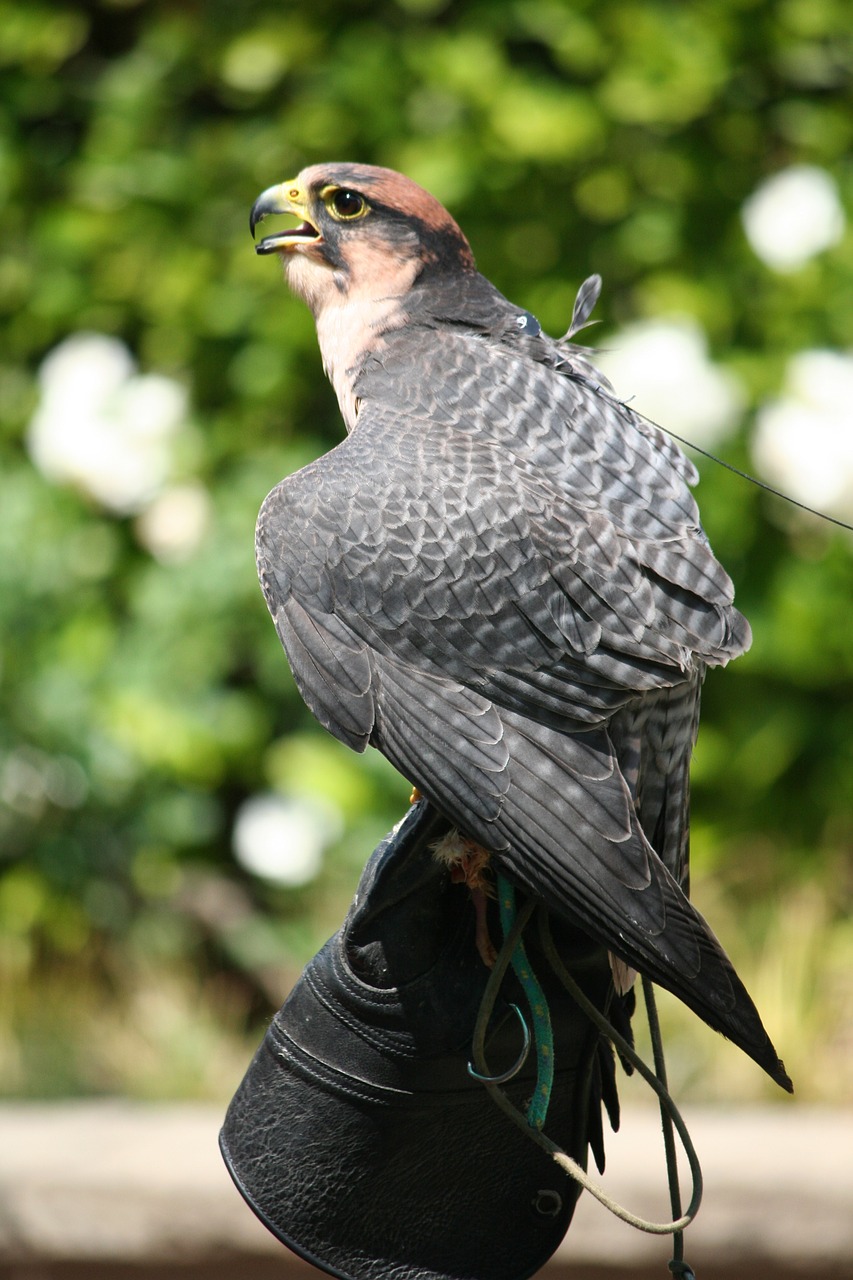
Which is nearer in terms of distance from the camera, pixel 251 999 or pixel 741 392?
pixel 741 392

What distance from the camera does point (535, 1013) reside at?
65.3 inches

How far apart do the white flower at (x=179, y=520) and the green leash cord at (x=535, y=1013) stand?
7.77 feet

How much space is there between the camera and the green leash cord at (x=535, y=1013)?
162 centimetres

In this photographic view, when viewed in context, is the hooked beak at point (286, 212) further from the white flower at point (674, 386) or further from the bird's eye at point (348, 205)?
the white flower at point (674, 386)

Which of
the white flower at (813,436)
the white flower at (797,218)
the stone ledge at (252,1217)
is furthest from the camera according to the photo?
the white flower at (797,218)

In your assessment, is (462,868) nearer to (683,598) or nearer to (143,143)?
(683,598)

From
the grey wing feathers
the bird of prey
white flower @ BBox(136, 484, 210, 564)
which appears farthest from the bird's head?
white flower @ BBox(136, 484, 210, 564)

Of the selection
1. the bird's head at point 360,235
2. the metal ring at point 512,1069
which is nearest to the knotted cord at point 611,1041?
the metal ring at point 512,1069

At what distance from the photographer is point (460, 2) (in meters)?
4.06

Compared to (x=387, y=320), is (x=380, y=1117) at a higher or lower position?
lower

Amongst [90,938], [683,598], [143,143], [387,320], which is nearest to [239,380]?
[143,143]

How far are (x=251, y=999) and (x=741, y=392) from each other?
80.7 inches

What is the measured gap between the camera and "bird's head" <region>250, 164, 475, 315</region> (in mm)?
2201

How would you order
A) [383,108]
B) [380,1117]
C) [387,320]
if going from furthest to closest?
[383,108] → [387,320] → [380,1117]
